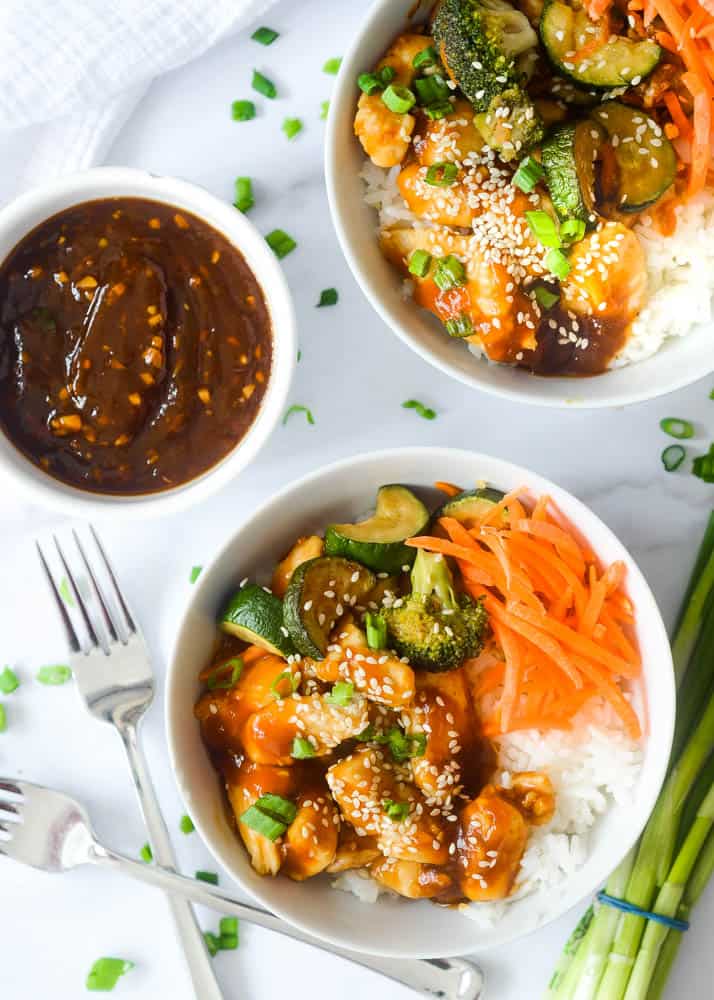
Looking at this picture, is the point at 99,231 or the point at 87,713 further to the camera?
the point at 87,713

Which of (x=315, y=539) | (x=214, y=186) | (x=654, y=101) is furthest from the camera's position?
(x=214, y=186)

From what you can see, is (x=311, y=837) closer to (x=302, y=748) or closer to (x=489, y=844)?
(x=302, y=748)

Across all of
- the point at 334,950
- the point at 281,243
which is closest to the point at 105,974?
A: the point at 334,950

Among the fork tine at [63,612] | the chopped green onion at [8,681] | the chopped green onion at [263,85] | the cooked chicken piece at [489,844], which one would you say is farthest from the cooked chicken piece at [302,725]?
the chopped green onion at [263,85]

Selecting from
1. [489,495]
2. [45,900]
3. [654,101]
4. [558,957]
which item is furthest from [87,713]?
[654,101]

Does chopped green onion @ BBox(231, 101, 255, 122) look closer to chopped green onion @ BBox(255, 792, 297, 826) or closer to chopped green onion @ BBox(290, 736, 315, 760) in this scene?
chopped green onion @ BBox(290, 736, 315, 760)

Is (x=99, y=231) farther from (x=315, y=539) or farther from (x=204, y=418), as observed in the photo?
(x=315, y=539)

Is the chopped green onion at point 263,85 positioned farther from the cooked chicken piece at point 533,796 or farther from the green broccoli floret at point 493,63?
the cooked chicken piece at point 533,796
